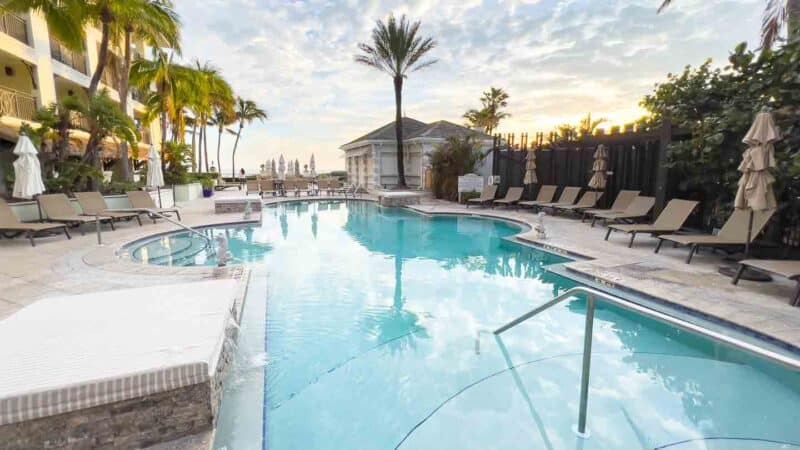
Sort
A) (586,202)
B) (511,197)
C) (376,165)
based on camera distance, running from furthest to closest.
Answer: (376,165) < (511,197) < (586,202)

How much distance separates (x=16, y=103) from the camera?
12.2m

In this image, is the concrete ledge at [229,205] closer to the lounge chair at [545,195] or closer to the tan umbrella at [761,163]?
the lounge chair at [545,195]

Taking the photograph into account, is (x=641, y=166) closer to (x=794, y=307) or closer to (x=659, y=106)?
(x=659, y=106)

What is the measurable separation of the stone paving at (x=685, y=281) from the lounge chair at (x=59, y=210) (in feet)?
33.2

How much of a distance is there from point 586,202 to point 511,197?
3275 millimetres

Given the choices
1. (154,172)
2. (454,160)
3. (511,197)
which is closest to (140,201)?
(154,172)

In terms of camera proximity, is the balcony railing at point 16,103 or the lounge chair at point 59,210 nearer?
the lounge chair at point 59,210

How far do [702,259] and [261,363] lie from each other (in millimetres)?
7388

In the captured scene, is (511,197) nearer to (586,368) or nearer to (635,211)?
(635,211)

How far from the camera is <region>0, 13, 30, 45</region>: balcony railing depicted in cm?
1153

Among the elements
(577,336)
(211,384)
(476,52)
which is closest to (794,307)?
(577,336)

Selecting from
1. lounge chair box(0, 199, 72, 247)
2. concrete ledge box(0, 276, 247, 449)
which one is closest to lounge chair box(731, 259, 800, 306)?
concrete ledge box(0, 276, 247, 449)

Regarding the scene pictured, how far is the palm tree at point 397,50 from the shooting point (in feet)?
59.5

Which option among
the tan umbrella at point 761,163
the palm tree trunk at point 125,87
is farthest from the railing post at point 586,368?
the palm tree trunk at point 125,87
